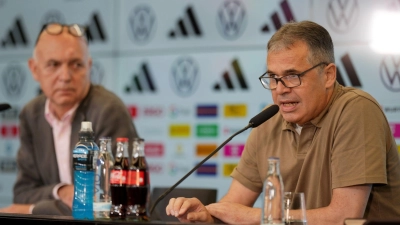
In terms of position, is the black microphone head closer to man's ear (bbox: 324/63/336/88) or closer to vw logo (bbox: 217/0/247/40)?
man's ear (bbox: 324/63/336/88)

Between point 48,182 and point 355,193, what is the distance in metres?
1.74

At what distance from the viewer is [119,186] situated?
1.88m

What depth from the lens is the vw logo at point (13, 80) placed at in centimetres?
470

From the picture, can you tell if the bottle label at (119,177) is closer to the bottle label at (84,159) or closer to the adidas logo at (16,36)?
the bottle label at (84,159)

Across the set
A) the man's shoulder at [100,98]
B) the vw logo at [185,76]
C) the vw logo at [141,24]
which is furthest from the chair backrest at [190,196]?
the vw logo at [141,24]

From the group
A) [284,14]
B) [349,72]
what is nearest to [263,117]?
[349,72]

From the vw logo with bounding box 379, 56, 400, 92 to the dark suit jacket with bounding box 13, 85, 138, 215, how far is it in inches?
57.7

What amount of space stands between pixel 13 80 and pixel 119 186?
310 cm

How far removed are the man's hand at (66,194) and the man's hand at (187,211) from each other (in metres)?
0.82

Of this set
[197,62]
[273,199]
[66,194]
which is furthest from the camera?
[197,62]

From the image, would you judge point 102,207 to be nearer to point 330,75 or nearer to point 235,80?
point 330,75

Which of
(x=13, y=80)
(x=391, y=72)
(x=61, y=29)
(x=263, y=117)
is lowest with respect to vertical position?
(x=263, y=117)

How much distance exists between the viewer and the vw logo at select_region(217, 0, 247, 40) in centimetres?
396

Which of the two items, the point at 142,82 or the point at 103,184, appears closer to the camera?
the point at 103,184
